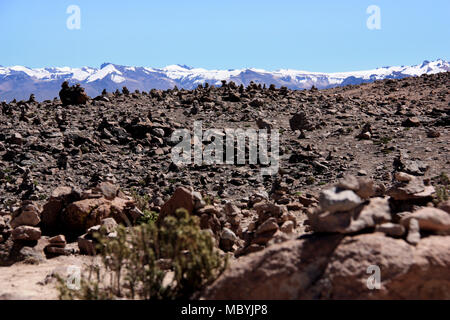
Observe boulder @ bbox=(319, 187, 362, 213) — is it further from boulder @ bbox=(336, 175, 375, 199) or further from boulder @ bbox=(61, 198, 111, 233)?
boulder @ bbox=(61, 198, 111, 233)

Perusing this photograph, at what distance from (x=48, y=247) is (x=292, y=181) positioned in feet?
35.0

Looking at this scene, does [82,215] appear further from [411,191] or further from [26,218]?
[411,191]

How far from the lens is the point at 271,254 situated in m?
6.11

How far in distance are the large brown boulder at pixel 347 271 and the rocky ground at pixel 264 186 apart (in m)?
0.02

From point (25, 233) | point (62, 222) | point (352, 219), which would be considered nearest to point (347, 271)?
point (352, 219)

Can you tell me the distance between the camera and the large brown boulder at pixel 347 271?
5.54m

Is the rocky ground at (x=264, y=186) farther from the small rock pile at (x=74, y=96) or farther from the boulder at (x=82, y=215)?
the small rock pile at (x=74, y=96)

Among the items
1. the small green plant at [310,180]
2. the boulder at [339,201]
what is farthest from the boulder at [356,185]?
the small green plant at [310,180]

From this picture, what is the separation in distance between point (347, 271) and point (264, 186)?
1233 cm

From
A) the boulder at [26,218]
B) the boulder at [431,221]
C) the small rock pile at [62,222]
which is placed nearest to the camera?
the boulder at [431,221]

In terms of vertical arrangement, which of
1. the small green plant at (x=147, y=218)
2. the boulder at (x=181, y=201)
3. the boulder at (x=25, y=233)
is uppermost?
the boulder at (x=181, y=201)

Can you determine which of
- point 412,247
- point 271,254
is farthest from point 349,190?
point 271,254

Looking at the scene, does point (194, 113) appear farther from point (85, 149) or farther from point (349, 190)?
point (349, 190)
